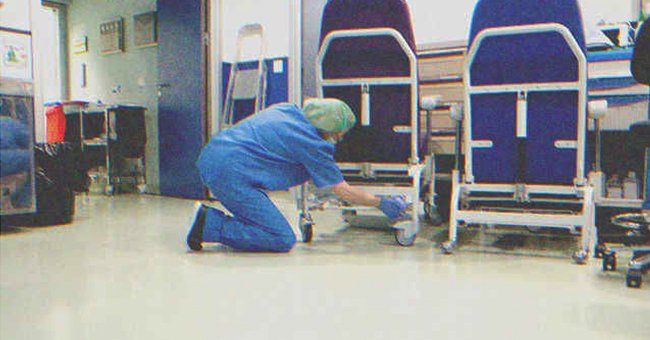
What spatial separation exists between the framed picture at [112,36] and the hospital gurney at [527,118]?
482 centimetres

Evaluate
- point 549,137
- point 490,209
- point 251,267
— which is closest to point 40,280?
point 251,267

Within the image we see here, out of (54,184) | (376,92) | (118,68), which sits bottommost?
(54,184)

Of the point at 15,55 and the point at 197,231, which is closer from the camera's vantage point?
the point at 197,231

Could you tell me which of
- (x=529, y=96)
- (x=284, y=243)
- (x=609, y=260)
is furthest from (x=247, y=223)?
(x=609, y=260)

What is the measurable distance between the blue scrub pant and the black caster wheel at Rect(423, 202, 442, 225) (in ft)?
3.60

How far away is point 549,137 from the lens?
220cm

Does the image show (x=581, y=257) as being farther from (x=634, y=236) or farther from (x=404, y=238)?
(x=404, y=238)

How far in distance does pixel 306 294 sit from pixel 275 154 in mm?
895

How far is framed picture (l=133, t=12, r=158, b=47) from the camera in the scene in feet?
18.1

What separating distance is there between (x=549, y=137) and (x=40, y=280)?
204 cm

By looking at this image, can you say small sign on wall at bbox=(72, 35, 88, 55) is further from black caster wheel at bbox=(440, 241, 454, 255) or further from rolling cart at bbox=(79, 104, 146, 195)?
black caster wheel at bbox=(440, 241, 454, 255)

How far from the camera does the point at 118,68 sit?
609cm

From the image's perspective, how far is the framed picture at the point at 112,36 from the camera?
5.96 meters

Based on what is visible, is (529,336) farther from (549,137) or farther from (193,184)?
(193,184)
